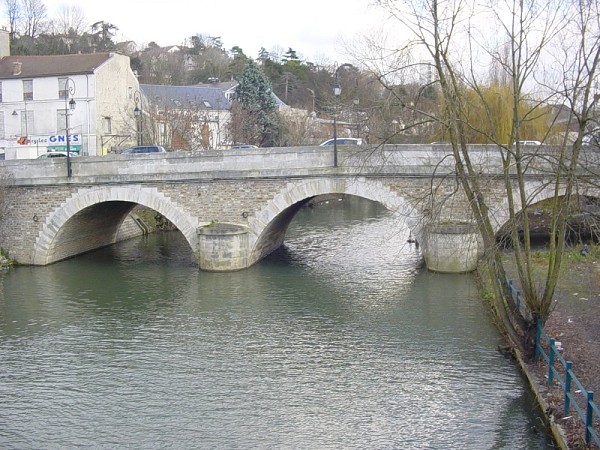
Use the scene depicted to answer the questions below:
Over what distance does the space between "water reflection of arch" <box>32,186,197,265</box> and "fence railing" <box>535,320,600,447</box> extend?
14110 millimetres

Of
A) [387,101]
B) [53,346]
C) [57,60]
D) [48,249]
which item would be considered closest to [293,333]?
[53,346]

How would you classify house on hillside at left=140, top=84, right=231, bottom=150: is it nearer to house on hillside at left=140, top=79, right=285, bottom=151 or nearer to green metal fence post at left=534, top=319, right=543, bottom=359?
house on hillside at left=140, top=79, right=285, bottom=151

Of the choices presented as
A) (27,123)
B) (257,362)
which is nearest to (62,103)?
(27,123)

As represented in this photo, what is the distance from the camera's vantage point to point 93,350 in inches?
631

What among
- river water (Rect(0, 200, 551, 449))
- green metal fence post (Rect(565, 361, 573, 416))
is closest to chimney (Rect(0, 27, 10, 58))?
river water (Rect(0, 200, 551, 449))

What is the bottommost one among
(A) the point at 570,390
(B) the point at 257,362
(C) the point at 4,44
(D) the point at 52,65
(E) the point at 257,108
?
(B) the point at 257,362

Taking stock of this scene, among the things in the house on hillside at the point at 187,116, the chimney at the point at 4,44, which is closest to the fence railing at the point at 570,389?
the house on hillside at the point at 187,116

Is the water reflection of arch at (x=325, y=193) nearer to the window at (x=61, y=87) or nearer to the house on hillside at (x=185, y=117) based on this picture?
the house on hillside at (x=185, y=117)

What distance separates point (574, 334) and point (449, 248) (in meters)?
8.21

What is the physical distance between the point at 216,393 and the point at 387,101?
19.9 ft

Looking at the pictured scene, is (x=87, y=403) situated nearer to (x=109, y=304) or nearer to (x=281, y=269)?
(x=109, y=304)

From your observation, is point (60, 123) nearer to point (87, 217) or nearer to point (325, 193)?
point (87, 217)

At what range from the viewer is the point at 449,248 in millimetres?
22391

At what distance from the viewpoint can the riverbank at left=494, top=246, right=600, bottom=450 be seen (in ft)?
35.2
